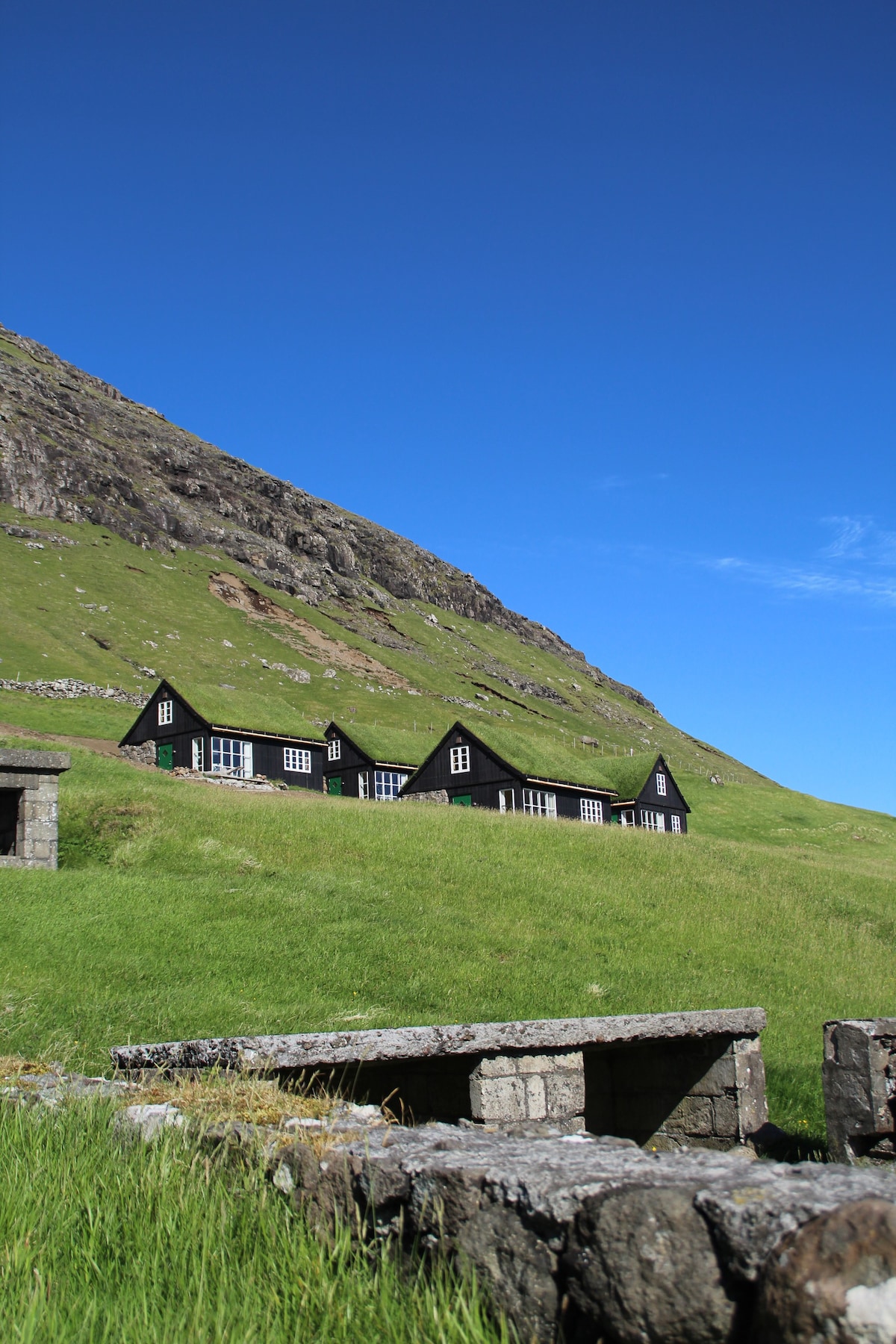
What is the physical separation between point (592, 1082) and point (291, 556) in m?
189

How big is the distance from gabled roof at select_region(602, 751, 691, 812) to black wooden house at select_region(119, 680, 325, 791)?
23.4 m

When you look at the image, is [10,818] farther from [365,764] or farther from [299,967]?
[365,764]

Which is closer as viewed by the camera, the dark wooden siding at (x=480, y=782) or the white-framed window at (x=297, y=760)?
the dark wooden siding at (x=480, y=782)

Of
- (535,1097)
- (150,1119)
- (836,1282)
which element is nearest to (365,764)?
(535,1097)

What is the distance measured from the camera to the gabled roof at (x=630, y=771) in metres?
72.4

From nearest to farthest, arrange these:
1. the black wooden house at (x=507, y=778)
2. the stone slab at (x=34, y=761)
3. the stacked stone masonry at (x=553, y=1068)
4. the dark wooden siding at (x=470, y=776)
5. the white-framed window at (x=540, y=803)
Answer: the stacked stone masonry at (x=553, y=1068) → the stone slab at (x=34, y=761) → the white-framed window at (x=540, y=803) → the black wooden house at (x=507, y=778) → the dark wooden siding at (x=470, y=776)

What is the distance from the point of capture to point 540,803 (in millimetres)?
63312

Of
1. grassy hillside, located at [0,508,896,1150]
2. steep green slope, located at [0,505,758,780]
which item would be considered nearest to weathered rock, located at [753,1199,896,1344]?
grassy hillside, located at [0,508,896,1150]

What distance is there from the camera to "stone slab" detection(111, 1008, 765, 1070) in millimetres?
8312

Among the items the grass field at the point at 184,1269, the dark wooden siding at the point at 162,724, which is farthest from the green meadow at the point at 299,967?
the dark wooden siding at the point at 162,724

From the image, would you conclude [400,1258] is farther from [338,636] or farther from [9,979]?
[338,636]

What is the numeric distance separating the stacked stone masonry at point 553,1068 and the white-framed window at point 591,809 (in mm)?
Result: 55867

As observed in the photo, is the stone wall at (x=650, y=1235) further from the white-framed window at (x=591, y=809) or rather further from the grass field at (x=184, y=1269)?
the white-framed window at (x=591, y=809)

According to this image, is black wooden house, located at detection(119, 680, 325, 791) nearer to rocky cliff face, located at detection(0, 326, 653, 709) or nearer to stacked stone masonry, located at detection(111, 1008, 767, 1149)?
stacked stone masonry, located at detection(111, 1008, 767, 1149)
